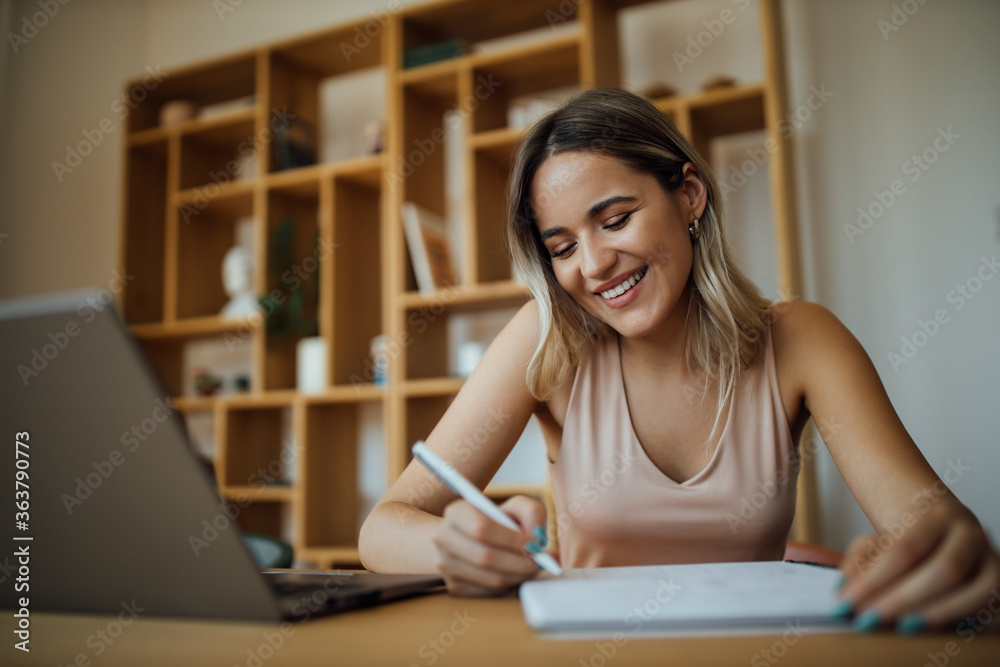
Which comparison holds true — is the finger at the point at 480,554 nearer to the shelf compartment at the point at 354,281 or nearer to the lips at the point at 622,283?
the lips at the point at 622,283

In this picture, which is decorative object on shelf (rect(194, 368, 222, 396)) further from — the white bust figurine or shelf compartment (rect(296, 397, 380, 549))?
shelf compartment (rect(296, 397, 380, 549))

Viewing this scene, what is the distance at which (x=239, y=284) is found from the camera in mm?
2965

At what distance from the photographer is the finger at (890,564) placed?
20.5 inches

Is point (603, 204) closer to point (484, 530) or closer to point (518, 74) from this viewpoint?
point (484, 530)

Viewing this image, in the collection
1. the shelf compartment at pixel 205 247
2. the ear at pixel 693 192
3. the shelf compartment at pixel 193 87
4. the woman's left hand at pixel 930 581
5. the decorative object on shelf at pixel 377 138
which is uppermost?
the shelf compartment at pixel 193 87

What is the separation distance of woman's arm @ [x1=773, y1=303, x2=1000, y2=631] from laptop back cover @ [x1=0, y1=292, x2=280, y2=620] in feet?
1.47

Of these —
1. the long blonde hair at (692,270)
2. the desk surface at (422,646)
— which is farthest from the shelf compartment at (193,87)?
the desk surface at (422,646)

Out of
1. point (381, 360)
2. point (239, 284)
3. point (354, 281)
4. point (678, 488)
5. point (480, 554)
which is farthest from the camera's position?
point (239, 284)

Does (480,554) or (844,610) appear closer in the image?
(844,610)

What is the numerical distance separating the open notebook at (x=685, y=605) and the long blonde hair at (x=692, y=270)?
62 cm

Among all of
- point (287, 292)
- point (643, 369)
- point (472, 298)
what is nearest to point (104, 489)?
point (643, 369)

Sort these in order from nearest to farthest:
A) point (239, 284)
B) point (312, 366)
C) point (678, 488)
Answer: point (678, 488) < point (312, 366) < point (239, 284)

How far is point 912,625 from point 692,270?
88cm

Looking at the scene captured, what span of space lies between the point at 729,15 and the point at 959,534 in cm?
247
